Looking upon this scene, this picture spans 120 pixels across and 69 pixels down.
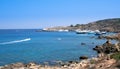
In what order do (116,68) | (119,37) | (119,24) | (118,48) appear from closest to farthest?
(116,68), (118,48), (119,37), (119,24)

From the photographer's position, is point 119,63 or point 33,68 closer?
point 119,63

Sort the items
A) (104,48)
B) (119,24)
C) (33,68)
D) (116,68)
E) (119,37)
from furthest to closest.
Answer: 1. (119,24)
2. (119,37)
3. (104,48)
4. (33,68)
5. (116,68)

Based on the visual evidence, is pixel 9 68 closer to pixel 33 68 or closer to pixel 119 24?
pixel 33 68

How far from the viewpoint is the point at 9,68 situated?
112ft

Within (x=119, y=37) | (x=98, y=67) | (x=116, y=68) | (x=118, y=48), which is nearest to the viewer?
(x=116, y=68)

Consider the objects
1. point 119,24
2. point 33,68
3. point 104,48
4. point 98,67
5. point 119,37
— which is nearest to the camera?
point 98,67

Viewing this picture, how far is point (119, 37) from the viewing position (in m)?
96.5

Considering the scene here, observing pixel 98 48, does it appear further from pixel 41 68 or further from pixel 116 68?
pixel 116 68

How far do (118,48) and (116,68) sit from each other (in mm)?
32214

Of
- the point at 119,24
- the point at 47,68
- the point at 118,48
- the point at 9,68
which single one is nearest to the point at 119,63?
the point at 47,68

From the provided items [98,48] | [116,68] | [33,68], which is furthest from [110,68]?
[98,48]

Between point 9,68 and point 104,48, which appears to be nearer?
point 9,68

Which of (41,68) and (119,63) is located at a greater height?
(119,63)

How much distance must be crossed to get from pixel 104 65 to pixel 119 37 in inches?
2834
